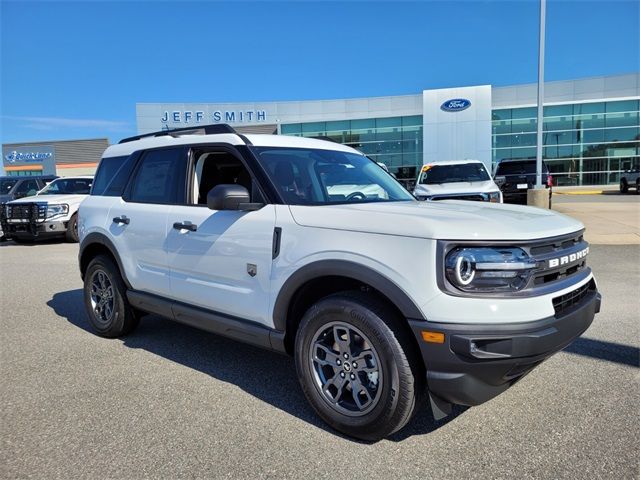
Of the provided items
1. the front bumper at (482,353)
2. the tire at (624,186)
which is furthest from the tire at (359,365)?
the tire at (624,186)

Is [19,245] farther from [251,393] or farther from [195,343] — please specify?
[251,393]

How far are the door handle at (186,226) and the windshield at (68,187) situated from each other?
11739mm

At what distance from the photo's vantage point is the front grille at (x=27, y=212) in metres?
12.8

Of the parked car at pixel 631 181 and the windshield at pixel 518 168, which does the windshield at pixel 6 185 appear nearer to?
the windshield at pixel 518 168

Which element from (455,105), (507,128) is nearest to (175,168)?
(455,105)

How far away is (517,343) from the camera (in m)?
2.50

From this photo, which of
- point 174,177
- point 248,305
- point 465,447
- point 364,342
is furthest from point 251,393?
point 174,177

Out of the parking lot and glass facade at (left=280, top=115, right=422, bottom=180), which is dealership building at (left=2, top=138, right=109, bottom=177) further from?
the parking lot

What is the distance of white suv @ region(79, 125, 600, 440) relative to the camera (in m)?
2.57

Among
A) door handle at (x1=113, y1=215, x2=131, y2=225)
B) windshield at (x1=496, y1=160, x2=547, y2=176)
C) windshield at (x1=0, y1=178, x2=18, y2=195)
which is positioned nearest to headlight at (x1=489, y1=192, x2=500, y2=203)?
door handle at (x1=113, y1=215, x2=131, y2=225)

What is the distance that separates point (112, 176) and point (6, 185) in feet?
52.6

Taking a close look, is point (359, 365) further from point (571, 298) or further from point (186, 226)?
point (186, 226)

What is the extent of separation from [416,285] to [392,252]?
0.24m

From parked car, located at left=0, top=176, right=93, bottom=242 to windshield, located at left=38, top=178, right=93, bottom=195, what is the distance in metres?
0.68
